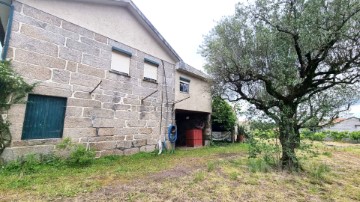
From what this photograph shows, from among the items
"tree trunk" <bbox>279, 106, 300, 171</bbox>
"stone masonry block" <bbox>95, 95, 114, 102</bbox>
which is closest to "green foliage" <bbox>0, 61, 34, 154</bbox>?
"stone masonry block" <bbox>95, 95, 114, 102</bbox>

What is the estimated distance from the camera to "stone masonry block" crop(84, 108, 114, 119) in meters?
6.93

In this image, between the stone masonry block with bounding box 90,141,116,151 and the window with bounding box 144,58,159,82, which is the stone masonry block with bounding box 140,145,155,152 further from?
the window with bounding box 144,58,159,82

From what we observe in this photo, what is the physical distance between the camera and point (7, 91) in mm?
5129

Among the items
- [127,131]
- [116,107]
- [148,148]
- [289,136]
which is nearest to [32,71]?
[116,107]

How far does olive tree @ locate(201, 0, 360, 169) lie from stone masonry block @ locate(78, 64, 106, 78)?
4.66 metres

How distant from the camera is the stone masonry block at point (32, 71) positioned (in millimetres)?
5446

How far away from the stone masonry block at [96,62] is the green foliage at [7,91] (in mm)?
2178

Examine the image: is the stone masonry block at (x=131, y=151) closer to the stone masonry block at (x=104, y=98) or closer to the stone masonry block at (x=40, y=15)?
the stone masonry block at (x=104, y=98)

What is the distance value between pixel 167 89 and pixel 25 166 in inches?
264

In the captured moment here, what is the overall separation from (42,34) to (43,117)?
2.61m

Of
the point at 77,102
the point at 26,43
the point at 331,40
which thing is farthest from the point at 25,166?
the point at 331,40

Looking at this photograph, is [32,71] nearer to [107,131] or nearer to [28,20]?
[28,20]

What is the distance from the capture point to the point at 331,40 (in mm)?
5426

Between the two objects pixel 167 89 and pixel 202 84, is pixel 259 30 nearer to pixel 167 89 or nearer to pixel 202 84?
pixel 167 89
